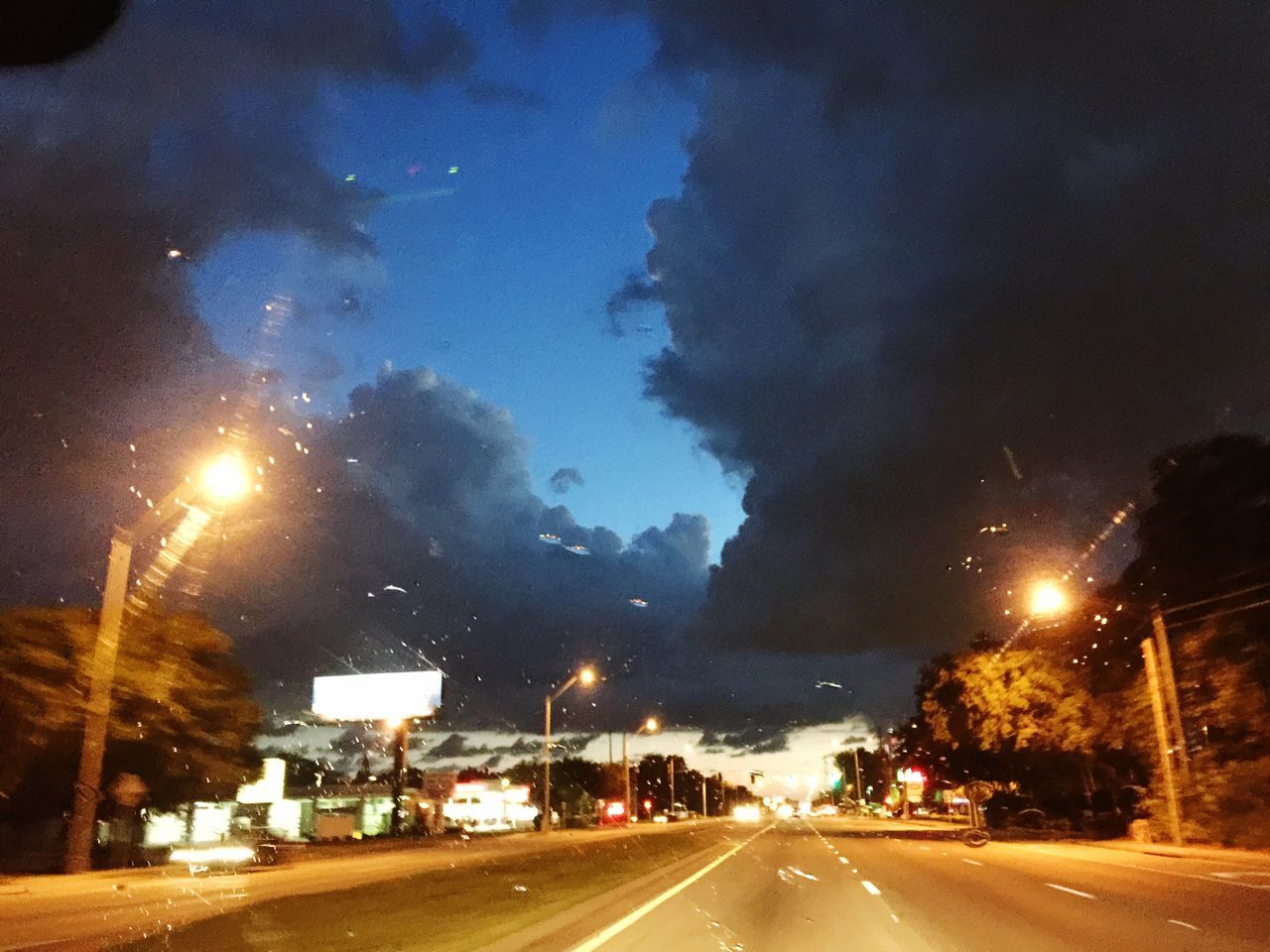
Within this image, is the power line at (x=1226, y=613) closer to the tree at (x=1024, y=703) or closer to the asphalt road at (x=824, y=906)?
the tree at (x=1024, y=703)

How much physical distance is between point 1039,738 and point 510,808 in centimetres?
7431

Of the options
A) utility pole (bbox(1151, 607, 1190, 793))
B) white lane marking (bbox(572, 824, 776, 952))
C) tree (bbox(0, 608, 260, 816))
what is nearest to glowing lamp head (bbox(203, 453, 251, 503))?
white lane marking (bbox(572, 824, 776, 952))

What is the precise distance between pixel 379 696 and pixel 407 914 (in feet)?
202

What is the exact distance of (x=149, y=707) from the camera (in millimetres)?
33688

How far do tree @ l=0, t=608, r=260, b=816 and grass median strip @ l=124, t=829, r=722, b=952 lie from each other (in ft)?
42.7

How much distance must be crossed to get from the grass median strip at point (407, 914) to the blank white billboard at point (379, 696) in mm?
49547

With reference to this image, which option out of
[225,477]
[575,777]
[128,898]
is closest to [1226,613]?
[225,477]

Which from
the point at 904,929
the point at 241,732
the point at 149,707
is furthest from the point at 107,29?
the point at 241,732

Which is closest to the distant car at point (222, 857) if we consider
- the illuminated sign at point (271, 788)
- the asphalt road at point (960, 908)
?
the asphalt road at point (960, 908)

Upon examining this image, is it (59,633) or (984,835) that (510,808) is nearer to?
(984,835)

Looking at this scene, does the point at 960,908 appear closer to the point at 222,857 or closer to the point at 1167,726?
the point at 222,857

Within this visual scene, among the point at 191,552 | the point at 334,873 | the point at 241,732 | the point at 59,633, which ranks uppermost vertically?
the point at 191,552

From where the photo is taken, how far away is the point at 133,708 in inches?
1316

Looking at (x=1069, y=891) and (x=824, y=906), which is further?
(x=1069, y=891)
